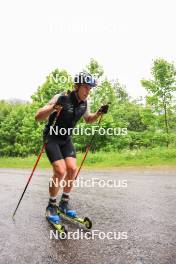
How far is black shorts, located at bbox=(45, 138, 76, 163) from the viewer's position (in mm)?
5582

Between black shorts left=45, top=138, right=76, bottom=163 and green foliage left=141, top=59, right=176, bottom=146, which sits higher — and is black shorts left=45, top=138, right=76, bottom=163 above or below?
below

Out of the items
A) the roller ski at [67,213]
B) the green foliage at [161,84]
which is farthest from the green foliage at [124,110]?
the roller ski at [67,213]

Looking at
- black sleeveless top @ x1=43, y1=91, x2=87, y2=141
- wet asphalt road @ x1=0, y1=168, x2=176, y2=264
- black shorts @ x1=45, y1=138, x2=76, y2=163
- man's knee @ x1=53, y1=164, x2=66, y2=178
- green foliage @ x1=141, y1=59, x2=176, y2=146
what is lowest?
wet asphalt road @ x1=0, y1=168, x2=176, y2=264

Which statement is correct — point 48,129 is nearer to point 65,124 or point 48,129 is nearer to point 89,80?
point 65,124

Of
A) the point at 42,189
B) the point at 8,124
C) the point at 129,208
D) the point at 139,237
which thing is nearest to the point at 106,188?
the point at 42,189

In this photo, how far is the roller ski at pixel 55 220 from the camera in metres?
4.88

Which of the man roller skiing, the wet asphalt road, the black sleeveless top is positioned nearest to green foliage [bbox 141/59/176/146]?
the wet asphalt road

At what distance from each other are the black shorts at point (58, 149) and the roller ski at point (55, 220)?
74cm

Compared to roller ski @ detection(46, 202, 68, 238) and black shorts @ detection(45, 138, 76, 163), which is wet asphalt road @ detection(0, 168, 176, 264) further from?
black shorts @ detection(45, 138, 76, 163)

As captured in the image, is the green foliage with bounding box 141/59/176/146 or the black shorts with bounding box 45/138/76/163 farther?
the green foliage with bounding box 141/59/176/146

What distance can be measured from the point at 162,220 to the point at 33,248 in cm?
210

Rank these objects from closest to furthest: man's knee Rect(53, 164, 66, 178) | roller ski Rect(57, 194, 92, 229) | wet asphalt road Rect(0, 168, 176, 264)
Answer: wet asphalt road Rect(0, 168, 176, 264), roller ski Rect(57, 194, 92, 229), man's knee Rect(53, 164, 66, 178)

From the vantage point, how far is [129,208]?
660 cm

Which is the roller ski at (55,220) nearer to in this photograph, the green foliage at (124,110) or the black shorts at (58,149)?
the black shorts at (58,149)
